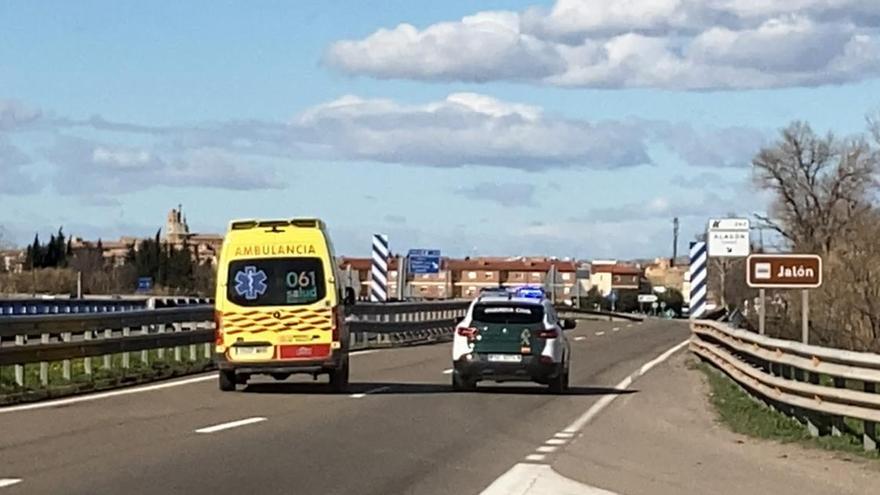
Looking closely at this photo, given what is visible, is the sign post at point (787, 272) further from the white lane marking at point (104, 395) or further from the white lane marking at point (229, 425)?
the white lane marking at point (229, 425)

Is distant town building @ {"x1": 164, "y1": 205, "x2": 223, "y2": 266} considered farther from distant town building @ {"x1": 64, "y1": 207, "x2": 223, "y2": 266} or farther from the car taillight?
the car taillight

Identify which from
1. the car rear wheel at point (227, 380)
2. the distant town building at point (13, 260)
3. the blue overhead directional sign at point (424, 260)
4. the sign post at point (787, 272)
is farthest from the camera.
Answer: the distant town building at point (13, 260)

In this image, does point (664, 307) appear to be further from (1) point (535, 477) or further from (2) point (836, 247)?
(1) point (535, 477)

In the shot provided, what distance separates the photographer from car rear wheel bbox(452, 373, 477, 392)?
25672mm

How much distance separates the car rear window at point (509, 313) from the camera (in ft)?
85.1

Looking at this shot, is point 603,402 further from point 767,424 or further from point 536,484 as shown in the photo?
point 536,484

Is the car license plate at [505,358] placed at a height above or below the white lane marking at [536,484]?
above

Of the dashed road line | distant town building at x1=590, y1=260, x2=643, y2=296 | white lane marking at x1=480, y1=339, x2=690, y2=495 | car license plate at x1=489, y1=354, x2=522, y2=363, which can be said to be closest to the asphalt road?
the dashed road line

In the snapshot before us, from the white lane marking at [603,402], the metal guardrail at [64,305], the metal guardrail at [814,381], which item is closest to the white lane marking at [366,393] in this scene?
the white lane marking at [603,402]

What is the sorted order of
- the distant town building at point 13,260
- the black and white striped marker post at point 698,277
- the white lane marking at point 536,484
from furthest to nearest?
the distant town building at point 13,260, the black and white striped marker post at point 698,277, the white lane marking at point 536,484

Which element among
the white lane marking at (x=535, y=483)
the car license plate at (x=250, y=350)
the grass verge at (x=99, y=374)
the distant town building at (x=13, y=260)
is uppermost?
the distant town building at (x=13, y=260)

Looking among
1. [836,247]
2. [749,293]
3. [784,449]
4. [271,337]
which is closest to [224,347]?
[271,337]

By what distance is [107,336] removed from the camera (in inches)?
1117

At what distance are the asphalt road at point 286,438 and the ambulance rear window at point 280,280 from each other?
1.43m
